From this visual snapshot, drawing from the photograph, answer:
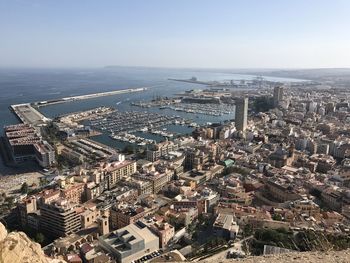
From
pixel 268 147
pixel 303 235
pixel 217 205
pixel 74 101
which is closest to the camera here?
pixel 303 235

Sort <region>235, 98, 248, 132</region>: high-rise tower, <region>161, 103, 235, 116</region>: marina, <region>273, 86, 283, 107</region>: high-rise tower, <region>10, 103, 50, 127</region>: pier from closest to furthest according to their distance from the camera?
<region>235, 98, 248, 132</region>: high-rise tower → <region>10, 103, 50, 127</region>: pier → <region>161, 103, 235, 116</region>: marina → <region>273, 86, 283, 107</region>: high-rise tower

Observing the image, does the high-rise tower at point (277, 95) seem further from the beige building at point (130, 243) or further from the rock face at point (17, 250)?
the rock face at point (17, 250)

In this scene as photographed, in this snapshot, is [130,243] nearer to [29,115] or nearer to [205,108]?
[29,115]

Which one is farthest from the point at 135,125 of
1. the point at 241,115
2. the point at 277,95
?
the point at 277,95

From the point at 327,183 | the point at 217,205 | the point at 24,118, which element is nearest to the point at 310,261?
the point at 217,205

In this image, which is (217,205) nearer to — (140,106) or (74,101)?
(140,106)

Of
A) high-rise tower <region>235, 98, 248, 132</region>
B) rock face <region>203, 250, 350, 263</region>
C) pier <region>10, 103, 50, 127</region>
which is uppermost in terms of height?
rock face <region>203, 250, 350, 263</region>

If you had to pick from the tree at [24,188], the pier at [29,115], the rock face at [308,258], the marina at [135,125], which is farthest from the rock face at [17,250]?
the pier at [29,115]

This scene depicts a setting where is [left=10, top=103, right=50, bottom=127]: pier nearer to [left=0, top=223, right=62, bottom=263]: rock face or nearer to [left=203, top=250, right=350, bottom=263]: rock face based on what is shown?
[left=0, top=223, right=62, bottom=263]: rock face

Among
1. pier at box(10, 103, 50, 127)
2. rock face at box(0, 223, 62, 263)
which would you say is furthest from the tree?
pier at box(10, 103, 50, 127)
